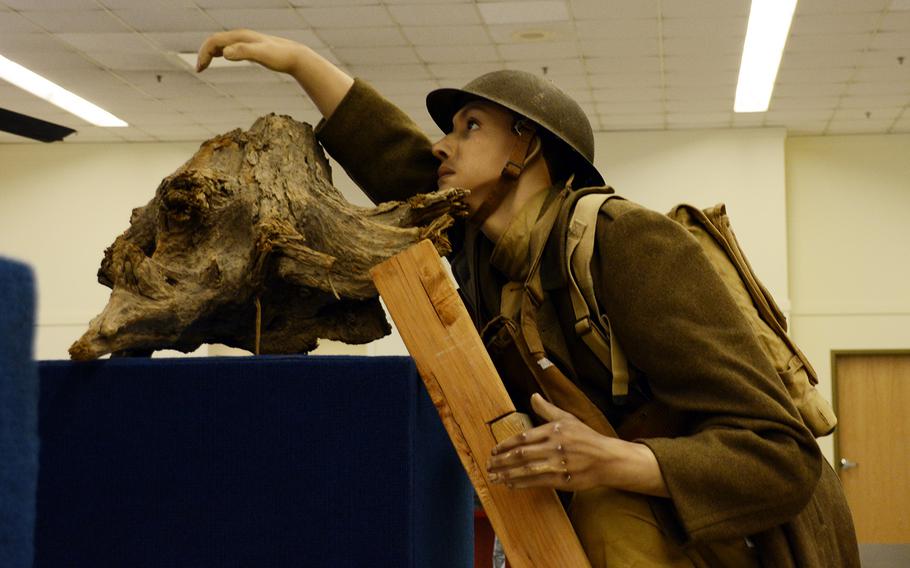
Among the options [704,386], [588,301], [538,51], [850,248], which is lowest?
[704,386]

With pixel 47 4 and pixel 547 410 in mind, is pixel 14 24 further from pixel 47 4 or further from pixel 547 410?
pixel 547 410

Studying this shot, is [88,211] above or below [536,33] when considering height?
below

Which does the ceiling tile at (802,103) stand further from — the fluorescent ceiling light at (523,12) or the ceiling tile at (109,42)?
the ceiling tile at (109,42)

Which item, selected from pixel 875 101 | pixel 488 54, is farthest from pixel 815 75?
pixel 488 54

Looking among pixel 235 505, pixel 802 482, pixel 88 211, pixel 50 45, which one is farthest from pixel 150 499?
pixel 88 211

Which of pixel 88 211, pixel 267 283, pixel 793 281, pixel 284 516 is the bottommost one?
pixel 284 516

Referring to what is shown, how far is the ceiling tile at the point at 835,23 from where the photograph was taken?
28.0ft

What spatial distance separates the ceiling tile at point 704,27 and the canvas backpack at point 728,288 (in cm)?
716

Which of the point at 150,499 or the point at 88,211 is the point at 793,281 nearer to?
the point at 88,211

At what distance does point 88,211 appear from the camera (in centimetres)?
1345

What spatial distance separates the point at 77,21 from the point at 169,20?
0.78 metres

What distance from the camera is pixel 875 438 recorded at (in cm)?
1219

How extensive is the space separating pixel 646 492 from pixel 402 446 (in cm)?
37

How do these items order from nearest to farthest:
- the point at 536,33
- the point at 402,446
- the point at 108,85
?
1. the point at 402,446
2. the point at 536,33
3. the point at 108,85
